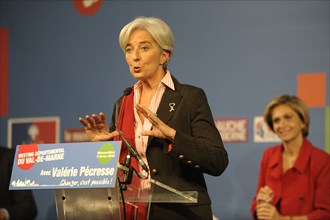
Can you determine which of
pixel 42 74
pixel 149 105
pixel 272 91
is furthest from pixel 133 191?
pixel 42 74

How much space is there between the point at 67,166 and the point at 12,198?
9.34 ft

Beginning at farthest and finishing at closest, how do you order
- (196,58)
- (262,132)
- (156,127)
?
(196,58)
(262,132)
(156,127)

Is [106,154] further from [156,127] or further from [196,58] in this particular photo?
[196,58]

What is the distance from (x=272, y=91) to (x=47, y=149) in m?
2.46

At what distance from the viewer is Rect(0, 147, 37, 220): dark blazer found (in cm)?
479

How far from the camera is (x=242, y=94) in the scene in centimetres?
452

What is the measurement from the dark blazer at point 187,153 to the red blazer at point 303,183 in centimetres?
146

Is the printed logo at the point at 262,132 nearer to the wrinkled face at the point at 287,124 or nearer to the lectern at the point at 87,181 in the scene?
the wrinkled face at the point at 287,124

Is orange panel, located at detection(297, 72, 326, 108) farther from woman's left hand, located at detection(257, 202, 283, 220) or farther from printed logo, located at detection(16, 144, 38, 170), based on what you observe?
printed logo, located at detection(16, 144, 38, 170)

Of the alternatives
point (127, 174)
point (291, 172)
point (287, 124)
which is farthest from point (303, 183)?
point (127, 174)

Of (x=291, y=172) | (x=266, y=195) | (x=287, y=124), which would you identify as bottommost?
(x=266, y=195)

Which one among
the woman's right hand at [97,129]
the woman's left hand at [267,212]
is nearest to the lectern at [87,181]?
the woman's right hand at [97,129]

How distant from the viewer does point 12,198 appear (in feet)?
15.9

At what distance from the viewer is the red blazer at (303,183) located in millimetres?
3824
